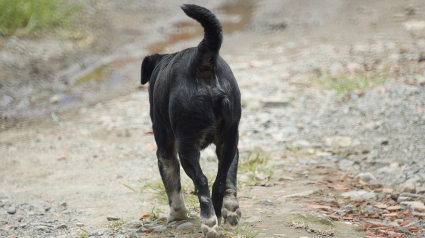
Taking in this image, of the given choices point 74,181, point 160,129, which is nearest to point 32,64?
point 74,181

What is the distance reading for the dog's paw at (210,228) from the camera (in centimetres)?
361

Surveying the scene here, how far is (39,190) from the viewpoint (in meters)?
6.34

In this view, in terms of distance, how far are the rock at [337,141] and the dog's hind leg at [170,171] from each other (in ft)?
A: 10.5

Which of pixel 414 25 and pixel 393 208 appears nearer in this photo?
pixel 393 208

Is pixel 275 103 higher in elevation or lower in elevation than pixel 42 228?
higher

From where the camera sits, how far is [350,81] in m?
8.93

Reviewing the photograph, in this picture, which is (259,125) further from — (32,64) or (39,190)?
(32,64)

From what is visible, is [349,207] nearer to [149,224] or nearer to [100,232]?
[149,224]

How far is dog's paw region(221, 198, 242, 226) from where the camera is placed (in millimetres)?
4012

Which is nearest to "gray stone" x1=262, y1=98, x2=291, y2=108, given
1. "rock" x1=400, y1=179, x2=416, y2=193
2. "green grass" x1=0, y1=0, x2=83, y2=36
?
"rock" x1=400, y1=179, x2=416, y2=193

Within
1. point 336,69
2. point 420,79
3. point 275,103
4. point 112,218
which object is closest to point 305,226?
point 112,218

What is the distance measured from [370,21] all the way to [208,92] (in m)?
9.85

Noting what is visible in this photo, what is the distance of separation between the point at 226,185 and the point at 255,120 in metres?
4.11

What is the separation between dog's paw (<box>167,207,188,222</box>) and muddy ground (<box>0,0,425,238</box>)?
9cm
